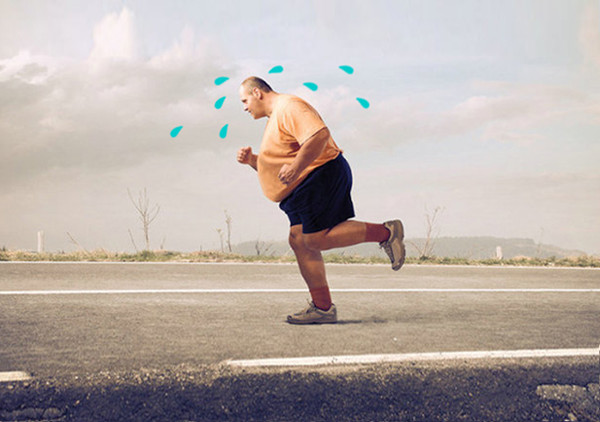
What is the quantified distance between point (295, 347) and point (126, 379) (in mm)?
1381

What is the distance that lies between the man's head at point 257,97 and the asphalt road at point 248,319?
1.84 metres

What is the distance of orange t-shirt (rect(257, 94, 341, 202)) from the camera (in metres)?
4.73

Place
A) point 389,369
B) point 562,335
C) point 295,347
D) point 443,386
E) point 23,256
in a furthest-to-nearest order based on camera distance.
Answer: point 23,256
point 562,335
point 295,347
point 389,369
point 443,386

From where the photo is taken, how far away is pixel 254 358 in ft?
14.4

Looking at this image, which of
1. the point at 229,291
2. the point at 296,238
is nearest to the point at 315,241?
the point at 296,238

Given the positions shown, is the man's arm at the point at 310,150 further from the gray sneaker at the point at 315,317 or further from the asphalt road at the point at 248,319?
the gray sneaker at the point at 315,317

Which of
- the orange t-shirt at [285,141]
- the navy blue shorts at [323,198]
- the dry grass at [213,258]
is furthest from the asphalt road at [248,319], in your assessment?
the dry grass at [213,258]

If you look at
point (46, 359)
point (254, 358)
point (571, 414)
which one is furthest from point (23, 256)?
point (571, 414)

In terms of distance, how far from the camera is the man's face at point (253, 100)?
196 inches

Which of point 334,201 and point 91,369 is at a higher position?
point 334,201

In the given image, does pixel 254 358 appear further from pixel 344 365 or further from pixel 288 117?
pixel 288 117

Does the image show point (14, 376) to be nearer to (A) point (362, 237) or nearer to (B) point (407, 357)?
(B) point (407, 357)

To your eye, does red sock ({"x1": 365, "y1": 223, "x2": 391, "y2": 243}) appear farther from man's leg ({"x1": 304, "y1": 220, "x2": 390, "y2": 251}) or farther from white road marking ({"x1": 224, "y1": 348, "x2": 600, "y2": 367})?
white road marking ({"x1": 224, "y1": 348, "x2": 600, "y2": 367})

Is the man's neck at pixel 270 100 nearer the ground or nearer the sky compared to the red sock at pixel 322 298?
nearer the sky
